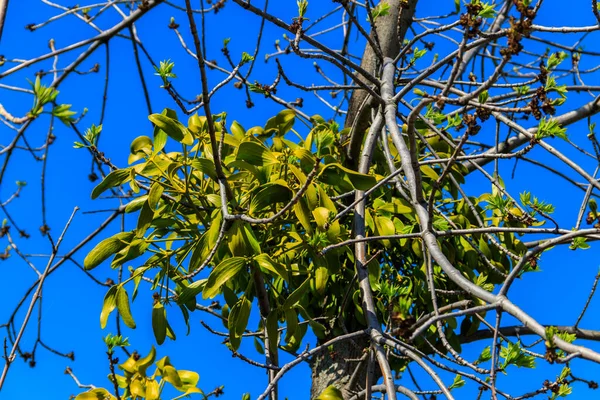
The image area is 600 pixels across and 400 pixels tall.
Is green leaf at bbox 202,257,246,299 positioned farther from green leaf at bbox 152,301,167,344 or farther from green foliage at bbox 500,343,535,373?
green foliage at bbox 500,343,535,373

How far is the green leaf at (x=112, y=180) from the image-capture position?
155cm

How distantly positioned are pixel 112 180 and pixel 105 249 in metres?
0.17

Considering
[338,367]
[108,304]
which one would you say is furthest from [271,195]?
[338,367]

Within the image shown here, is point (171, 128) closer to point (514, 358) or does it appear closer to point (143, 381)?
point (143, 381)

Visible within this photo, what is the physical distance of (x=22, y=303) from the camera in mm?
2432

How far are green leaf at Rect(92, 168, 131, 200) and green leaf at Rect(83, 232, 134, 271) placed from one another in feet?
0.40

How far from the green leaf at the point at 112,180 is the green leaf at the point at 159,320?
29 cm

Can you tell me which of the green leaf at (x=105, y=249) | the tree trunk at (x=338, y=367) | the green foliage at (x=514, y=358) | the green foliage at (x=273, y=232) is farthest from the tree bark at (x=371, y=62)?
the green foliage at (x=514, y=358)

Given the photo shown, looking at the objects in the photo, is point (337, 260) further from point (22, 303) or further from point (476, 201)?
point (22, 303)

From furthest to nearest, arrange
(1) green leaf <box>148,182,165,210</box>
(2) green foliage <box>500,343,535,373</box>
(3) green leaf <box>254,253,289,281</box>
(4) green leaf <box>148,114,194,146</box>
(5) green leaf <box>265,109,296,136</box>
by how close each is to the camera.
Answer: (5) green leaf <box>265,109,296,136</box>
(4) green leaf <box>148,114,194,146</box>
(1) green leaf <box>148,182,165,210</box>
(3) green leaf <box>254,253,289,281</box>
(2) green foliage <box>500,343,535,373</box>

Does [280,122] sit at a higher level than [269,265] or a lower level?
higher

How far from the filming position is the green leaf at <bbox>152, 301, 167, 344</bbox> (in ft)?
5.40

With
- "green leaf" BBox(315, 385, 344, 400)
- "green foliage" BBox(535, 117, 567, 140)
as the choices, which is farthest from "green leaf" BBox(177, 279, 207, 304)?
"green foliage" BBox(535, 117, 567, 140)

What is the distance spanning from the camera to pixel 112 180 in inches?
62.3
